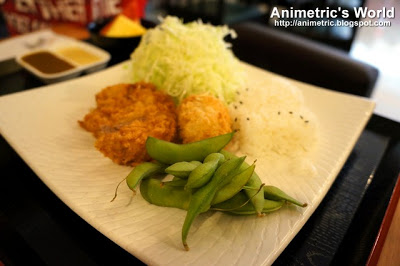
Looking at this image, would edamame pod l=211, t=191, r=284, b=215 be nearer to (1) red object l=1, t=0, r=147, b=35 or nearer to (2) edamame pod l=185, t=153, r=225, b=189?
(2) edamame pod l=185, t=153, r=225, b=189

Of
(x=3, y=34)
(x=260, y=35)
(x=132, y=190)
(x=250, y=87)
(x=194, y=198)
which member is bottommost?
(x=3, y=34)

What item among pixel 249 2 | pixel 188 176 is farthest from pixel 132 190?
pixel 249 2

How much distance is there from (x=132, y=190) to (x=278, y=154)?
3.16ft

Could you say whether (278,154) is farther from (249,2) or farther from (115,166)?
(249,2)

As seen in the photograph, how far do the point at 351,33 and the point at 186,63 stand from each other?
13.6 feet

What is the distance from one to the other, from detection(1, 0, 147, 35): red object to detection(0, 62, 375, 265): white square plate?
2.21m

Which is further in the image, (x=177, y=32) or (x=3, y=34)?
(x=3, y=34)

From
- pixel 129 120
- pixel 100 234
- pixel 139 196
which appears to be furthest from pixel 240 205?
pixel 129 120

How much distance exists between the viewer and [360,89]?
9.46 ft

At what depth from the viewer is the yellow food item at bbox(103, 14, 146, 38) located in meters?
3.25

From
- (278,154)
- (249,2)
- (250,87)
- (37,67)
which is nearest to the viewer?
(278,154)

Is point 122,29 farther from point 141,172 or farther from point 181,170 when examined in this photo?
point 181,170

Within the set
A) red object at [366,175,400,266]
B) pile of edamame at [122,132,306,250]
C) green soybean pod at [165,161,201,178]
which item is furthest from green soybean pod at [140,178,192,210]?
red object at [366,175,400,266]

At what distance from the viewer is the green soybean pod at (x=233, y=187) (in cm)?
144
